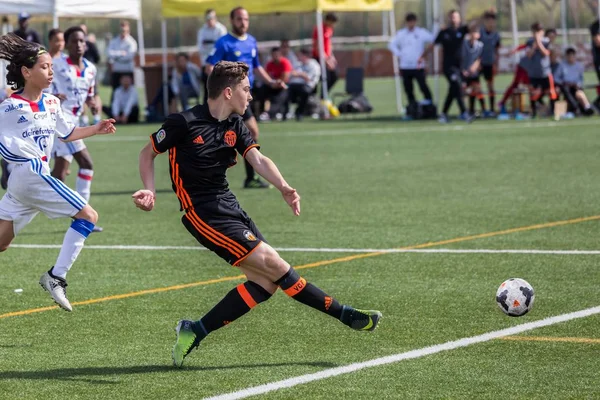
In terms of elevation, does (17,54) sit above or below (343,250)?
above

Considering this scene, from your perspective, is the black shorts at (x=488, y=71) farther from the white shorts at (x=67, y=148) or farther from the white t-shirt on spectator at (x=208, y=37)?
the white shorts at (x=67, y=148)

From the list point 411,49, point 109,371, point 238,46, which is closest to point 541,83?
point 411,49

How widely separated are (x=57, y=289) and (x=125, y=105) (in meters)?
24.1

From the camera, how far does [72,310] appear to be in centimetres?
888

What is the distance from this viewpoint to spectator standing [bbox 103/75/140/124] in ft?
104

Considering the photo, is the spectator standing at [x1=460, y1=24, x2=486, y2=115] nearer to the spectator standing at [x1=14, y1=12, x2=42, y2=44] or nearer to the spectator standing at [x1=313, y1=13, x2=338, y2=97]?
the spectator standing at [x1=313, y1=13, x2=338, y2=97]

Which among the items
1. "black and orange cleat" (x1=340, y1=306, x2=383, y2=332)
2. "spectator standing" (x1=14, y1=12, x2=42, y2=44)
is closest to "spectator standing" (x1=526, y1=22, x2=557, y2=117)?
"spectator standing" (x1=14, y1=12, x2=42, y2=44)

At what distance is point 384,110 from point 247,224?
2719 centimetres

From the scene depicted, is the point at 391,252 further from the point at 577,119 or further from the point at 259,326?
the point at 577,119

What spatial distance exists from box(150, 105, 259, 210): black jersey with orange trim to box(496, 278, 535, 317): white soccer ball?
85.4 inches

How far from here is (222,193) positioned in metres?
7.30

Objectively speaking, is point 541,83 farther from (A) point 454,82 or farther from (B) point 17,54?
(B) point 17,54

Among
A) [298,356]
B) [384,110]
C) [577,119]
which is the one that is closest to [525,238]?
[298,356]

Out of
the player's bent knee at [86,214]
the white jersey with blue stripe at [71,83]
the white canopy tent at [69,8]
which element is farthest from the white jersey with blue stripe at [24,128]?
the white canopy tent at [69,8]
